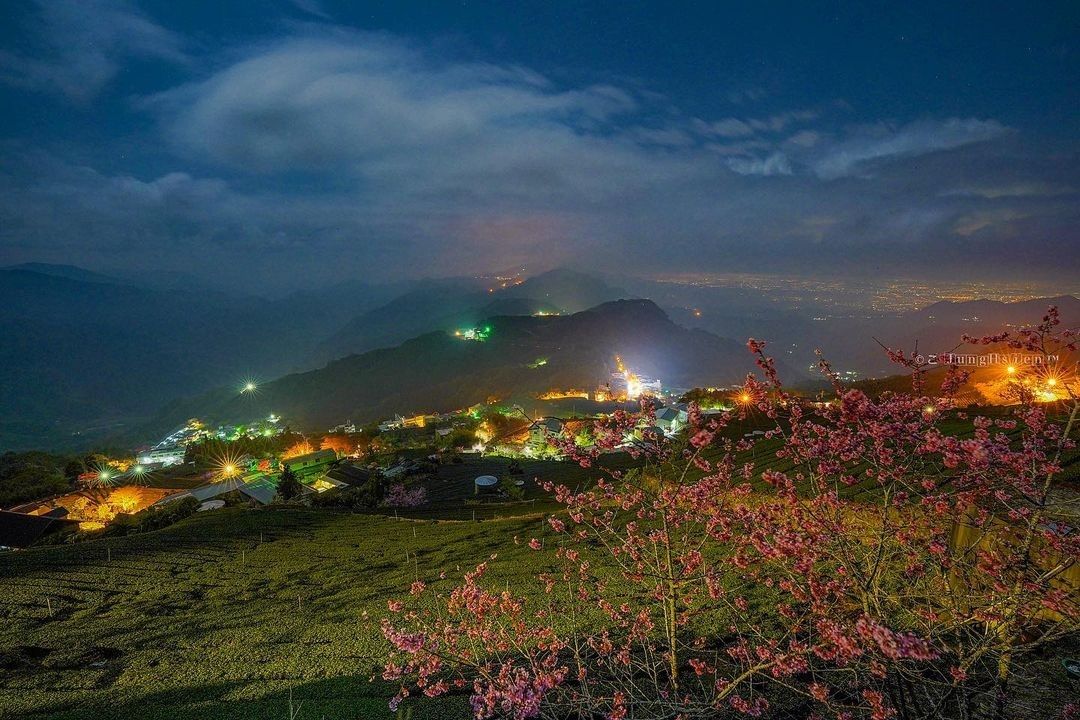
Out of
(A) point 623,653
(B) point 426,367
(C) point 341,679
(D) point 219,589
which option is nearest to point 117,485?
(D) point 219,589

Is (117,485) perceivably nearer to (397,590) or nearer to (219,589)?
(219,589)

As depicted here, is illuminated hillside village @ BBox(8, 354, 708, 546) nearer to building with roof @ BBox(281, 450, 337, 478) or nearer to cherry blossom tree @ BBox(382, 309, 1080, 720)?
building with roof @ BBox(281, 450, 337, 478)

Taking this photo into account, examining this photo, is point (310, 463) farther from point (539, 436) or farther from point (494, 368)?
point (494, 368)

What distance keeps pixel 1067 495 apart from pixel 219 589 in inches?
849

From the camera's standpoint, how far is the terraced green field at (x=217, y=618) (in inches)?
305

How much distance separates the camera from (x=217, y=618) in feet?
39.3

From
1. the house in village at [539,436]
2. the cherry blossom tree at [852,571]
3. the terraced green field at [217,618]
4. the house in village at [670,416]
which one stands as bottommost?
the house in village at [539,436]

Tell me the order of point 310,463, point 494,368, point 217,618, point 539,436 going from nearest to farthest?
point 217,618, point 310,463, point 539,436, point 494,368

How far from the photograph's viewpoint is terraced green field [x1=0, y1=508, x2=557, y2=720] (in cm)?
776

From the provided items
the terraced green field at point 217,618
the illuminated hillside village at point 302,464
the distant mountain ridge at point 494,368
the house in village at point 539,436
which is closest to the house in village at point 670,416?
the illuminated hillside village at point 302,464

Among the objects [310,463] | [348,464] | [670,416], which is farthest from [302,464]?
[670,416]

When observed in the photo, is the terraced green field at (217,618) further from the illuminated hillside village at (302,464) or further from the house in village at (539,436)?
the house in village at (539,436)

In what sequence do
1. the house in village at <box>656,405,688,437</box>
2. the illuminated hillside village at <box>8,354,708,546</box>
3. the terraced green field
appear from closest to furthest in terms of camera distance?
the terraced green field < the illuminated hillside village at <box>8,354,708,546</box> < the house in village at <box>656,405,688,437</box>

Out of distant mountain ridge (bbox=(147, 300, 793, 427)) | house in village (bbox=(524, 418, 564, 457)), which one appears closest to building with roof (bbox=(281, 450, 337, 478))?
house in village (bbox=(524, 418, 564, 457))
